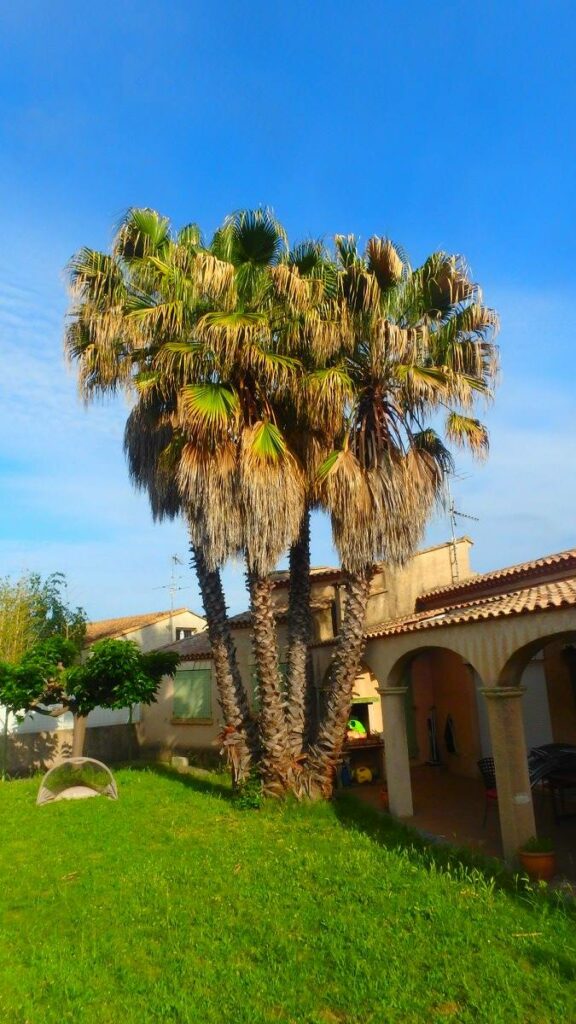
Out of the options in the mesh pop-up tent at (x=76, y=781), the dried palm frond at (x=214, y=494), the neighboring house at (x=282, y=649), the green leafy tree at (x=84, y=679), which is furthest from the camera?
the neighboring house at (x=282, y=649)

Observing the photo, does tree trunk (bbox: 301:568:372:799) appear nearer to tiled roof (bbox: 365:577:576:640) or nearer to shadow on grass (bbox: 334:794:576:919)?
shadow on grass (bbox: 334:794:576:919)

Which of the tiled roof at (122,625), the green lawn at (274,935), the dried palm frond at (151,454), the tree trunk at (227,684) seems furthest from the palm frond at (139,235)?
the tiled roof at (122,625)

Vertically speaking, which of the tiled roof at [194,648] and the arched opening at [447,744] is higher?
the tiled roof at [194,648]

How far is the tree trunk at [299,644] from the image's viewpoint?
1276 centimetres

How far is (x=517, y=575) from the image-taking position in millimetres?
14273

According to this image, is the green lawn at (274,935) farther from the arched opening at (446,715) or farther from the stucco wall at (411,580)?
the stucco wall at (411,580)

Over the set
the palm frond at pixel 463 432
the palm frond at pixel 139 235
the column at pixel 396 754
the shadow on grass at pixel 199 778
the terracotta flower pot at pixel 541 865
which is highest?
the palm frond at pixel 139 235

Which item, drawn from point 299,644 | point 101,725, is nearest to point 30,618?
point 101,725

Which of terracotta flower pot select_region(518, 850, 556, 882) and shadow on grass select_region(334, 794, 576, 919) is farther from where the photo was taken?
terracotta flower pot select_region(518, 850, 556, 882)

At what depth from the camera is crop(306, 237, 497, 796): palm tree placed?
11750 millimetres

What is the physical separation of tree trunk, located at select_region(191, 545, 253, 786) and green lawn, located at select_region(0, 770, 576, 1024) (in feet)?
6.85

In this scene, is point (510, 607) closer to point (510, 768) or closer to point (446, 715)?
point (510, 768)

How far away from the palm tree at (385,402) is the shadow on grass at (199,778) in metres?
2.98

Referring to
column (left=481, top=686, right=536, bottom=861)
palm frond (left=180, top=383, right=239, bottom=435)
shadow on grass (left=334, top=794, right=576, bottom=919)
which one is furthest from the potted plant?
palm frond (left=180, top=383, right=239, bottom=435)
